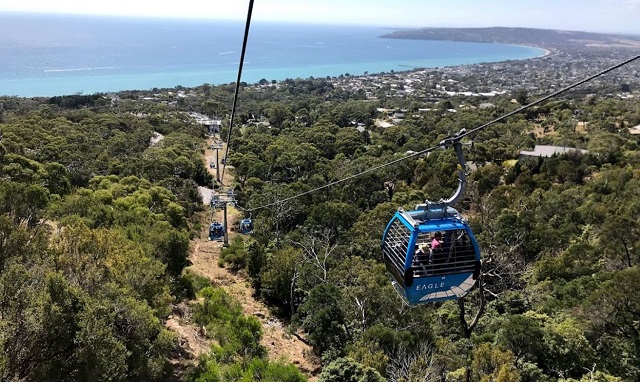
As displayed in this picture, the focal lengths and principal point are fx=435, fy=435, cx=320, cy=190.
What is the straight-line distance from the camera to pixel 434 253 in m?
6.13

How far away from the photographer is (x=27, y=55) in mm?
125250

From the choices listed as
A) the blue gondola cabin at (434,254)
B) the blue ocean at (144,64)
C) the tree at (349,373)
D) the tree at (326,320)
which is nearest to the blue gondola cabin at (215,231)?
the tree at (326,320)

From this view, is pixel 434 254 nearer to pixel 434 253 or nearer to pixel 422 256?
pixel 434 253

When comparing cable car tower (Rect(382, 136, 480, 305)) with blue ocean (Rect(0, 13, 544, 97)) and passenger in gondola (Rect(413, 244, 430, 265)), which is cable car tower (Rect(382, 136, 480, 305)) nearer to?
passenger in gondola (Rect(413, 244, 430, 265))

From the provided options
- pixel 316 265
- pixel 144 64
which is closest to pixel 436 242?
pixel 316 265

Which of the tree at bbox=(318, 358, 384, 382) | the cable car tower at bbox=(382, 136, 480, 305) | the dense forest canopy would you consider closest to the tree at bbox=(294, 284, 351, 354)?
the dense forest canopy

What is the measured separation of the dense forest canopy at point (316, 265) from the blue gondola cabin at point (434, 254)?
4453mm

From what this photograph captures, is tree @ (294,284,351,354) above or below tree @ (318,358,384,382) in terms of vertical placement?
below

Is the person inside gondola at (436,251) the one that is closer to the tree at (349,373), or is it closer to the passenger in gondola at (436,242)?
the passenger in gondola at (436,242)

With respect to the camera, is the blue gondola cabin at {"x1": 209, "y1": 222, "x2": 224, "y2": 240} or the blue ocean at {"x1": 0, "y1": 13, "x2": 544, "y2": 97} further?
the blue ocean at {"x1": 0, "y1": 13, "x2": 544, "y2": 97}

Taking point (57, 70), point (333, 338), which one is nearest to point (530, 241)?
point (333, 338)

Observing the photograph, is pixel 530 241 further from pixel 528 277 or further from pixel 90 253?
pixel 90 253

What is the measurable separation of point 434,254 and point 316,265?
40.7 ft

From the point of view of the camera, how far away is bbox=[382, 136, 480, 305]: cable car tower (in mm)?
6004
